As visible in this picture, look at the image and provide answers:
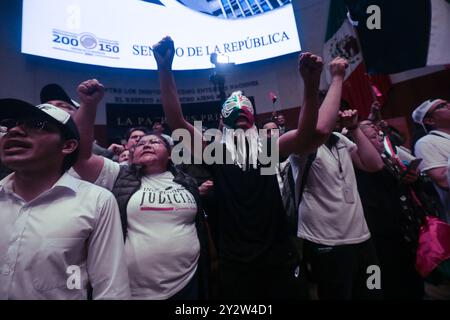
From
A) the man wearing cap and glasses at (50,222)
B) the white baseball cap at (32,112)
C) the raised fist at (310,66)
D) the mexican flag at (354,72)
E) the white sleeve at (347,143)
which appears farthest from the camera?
the mexican flag at (354,72)

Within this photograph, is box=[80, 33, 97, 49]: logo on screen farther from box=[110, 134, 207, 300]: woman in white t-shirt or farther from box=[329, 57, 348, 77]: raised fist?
box=[329, 57, 348, 77]: raised fist

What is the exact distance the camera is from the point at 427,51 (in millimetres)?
3055

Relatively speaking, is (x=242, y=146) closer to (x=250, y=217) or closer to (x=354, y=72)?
(x=250, y=217)

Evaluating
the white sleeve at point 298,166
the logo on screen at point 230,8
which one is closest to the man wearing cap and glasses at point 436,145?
the white sleeve at point 298,166

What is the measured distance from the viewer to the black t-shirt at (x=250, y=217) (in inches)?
54.4

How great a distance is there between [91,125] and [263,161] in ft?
3.25

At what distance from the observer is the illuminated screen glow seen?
16.6 ft

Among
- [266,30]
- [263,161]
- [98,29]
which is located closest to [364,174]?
[263,161]

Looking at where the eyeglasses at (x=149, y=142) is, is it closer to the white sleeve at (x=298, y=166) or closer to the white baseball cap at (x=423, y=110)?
the white sleeve at (x=298, y=166)

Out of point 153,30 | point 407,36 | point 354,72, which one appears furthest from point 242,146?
point 153,30

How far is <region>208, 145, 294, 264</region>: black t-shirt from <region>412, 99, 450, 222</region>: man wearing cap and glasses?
1.38 meters

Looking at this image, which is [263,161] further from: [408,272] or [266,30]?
[266,30]

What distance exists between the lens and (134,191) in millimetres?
1466

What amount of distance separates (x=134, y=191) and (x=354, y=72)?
5078 mm
